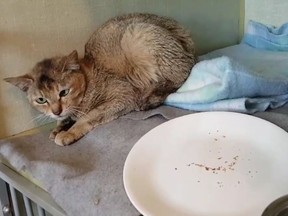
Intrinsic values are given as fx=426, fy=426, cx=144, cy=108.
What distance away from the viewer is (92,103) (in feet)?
3.52

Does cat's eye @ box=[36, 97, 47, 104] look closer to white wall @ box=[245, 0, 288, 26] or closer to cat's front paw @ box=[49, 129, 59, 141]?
cat's front paw @ box=[49, 129, 59, 141]

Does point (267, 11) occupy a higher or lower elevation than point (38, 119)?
higher

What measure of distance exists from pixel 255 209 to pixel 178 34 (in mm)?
627

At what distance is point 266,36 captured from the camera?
141 cm

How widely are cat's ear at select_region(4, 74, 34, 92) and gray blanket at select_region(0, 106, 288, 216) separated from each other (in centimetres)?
13

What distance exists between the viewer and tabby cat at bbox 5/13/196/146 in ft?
3.31

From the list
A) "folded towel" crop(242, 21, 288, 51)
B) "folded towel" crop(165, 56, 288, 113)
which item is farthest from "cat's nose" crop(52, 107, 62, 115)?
"folded towel" crop(242, 21, 288, 51)

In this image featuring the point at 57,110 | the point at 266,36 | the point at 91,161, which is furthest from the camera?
the point at 266,36

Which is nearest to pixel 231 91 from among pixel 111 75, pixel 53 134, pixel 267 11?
pixel 111 75

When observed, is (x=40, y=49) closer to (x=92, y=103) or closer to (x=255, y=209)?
(x=92, y=103)

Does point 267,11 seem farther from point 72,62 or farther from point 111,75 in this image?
point 72,62

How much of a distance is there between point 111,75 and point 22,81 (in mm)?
231

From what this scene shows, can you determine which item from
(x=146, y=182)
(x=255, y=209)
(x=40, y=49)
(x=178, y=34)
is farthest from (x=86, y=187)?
(x=178, y=34)

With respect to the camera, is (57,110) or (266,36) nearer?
(57,110)
